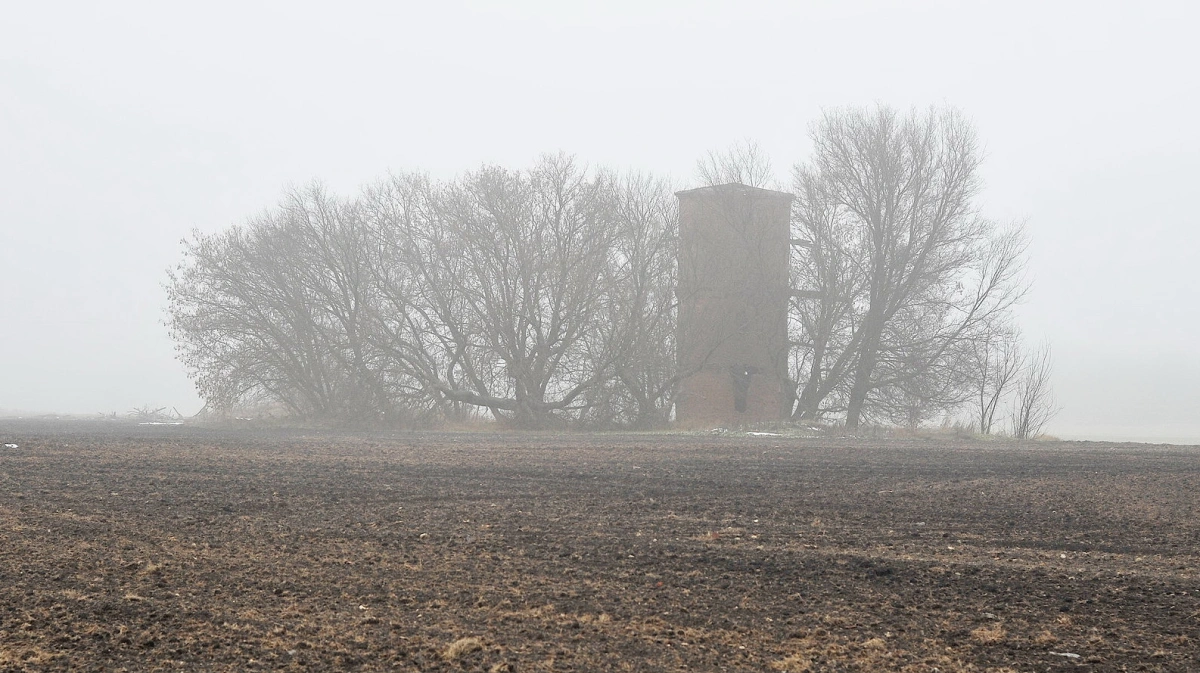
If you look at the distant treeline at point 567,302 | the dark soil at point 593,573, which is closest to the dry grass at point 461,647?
the dark soil at point 593,573

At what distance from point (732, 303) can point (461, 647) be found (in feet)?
90.1

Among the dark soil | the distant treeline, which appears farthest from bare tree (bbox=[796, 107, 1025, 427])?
the dark soil

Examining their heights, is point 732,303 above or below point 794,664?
above

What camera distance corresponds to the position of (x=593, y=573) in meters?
5.78

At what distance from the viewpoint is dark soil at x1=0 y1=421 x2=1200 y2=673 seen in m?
4.19

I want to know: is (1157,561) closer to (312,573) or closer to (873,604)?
(873,604)

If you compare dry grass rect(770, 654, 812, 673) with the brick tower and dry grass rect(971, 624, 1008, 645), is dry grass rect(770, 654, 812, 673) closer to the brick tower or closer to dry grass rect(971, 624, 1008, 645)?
dry grass rect(971, 624, 1008, 645)

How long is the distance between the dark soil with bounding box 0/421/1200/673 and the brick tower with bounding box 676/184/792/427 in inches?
781

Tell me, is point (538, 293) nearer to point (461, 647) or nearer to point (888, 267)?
point (888, 267)

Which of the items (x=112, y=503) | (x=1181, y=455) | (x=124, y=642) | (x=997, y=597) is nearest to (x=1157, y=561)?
(x=997, y=597)

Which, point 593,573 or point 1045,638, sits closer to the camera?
point 1045,638

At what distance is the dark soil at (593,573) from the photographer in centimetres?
419

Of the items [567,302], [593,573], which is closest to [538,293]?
[567,302]

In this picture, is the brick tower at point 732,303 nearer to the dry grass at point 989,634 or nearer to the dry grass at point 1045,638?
the dry grass at point 989,634
